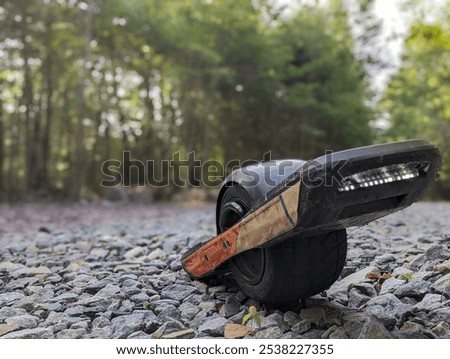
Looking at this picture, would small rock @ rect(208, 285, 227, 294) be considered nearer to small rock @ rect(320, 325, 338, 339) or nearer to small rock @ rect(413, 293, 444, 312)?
small rock @ rect(320, 325, 338, 339)

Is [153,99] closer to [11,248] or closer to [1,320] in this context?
[11,248]

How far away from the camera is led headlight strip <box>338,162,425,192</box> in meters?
1.97

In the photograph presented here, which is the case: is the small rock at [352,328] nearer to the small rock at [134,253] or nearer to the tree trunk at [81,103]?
the small rock at [134,253]

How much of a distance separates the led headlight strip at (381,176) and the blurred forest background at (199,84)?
1025 cm

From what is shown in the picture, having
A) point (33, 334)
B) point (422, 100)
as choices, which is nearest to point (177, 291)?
point (33, 334)

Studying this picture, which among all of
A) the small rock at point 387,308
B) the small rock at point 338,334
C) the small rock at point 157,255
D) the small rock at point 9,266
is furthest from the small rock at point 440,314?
the small rock at point 9,266

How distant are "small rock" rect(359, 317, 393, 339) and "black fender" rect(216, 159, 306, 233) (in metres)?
0.78

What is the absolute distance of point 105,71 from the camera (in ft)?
63.2

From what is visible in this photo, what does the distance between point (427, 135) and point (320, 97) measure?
4706 millimetres

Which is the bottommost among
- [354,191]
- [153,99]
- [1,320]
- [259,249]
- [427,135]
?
[1,320]

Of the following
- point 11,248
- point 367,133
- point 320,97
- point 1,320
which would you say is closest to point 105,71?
point 320,97

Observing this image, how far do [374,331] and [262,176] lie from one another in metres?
0.94

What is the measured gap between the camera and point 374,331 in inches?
83.2

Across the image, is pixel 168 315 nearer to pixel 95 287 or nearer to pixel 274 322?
pixel 274 322
